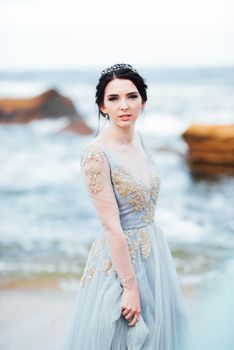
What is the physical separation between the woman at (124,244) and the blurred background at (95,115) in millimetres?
2549

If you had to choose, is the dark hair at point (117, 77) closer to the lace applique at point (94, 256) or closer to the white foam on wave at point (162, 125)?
the lace applique at point (94, 256)

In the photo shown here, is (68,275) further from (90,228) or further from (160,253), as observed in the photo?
(160,253)

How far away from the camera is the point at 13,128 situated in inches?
267

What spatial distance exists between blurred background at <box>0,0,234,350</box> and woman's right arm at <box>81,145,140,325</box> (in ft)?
8.80

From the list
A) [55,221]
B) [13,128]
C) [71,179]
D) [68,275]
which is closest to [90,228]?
[55,221]

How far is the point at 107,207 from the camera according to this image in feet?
4.58

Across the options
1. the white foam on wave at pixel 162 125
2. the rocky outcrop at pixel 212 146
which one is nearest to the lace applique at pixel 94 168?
the rocky outcrop at pixel 212 146

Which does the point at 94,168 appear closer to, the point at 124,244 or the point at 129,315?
the point at 124,244

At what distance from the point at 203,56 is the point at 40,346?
14.7ft

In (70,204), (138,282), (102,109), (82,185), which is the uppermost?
(102,109)

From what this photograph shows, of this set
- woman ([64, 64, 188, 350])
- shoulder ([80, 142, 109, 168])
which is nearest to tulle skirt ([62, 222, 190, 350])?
woman ([64, 64, 188, 350])

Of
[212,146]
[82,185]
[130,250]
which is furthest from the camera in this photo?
[212,146]

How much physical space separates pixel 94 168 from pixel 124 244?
0.21 m

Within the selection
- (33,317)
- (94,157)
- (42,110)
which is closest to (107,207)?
(94,157)
